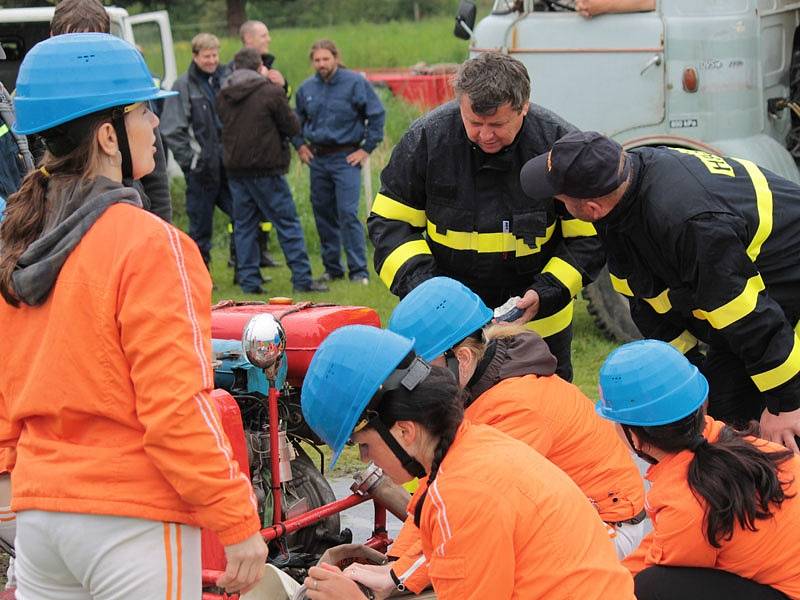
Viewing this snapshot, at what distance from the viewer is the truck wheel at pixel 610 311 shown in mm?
8242

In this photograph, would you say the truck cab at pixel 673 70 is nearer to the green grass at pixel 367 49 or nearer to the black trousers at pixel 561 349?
the black trousers at pixel 561 349

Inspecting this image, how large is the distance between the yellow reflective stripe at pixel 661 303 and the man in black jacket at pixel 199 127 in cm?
698

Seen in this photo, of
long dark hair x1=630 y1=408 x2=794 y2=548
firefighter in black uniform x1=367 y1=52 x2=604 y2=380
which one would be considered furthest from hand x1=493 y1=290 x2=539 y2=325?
long dark hair x1=630 y1=408 x2=794 y2=548

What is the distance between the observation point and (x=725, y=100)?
7.96 meters

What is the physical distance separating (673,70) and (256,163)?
3.64 metres

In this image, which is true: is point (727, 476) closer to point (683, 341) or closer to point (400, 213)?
point (683, 341)

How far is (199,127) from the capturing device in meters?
10.6

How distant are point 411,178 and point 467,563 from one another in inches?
89.1

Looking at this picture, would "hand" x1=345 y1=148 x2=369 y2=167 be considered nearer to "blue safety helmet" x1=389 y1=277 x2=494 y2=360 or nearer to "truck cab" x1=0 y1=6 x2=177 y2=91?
"truck cab" x1=0 y1=6 x2=177 y2=91

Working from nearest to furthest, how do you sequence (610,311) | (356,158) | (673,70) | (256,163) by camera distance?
(673,70) < (610,311) < (256,163) < (356,158)

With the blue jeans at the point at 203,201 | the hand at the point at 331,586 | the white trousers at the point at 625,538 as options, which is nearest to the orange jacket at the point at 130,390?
the hand at the point at 331,586

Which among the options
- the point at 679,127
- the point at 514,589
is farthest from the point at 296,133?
the point at 514,589

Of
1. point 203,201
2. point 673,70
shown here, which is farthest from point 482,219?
point 203,201

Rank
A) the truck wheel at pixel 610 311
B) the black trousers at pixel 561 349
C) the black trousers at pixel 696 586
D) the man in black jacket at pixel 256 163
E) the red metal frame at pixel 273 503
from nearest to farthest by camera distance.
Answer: the black trousers at pixel 696 586 < the red metal frame at pixel 273 503 < the black trousers at pixel 561 349 < the truck wheel at pixel 610 311 < the man in black jacket at pixel 256 163
